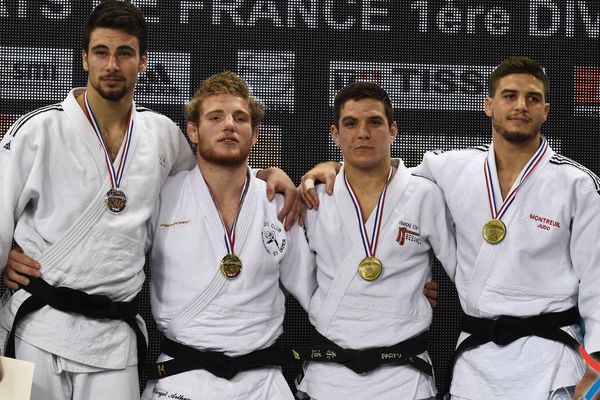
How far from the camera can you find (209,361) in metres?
3.29

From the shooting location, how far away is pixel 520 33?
4.39 meters

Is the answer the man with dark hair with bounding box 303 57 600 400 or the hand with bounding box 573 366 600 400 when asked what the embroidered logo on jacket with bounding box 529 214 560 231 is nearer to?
the man with dark hair with bounding box 303 57 600 400

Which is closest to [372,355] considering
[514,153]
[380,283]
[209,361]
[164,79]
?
[380,283]

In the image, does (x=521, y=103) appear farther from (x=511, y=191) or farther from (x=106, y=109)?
(x=106, y=109)

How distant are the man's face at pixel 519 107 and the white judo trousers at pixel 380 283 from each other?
0.41 meters

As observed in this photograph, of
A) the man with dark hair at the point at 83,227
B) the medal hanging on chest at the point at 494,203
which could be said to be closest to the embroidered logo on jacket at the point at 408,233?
the medal hanging on chest at the point at 494,203

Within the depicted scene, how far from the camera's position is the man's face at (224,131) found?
3490mm

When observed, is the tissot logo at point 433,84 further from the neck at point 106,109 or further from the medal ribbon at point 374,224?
the neck at point 106,109

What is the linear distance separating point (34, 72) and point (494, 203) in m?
2.32

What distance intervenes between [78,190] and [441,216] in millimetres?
1489

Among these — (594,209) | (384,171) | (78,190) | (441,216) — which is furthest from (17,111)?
(594,209)

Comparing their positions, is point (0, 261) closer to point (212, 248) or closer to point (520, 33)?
point (212, 248)

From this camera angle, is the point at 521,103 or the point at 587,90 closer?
the point at 521,103

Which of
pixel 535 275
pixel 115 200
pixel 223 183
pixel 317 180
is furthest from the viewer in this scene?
pixel 317 180
